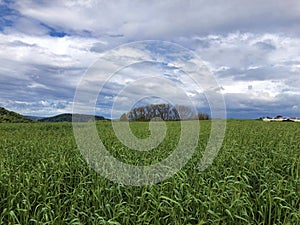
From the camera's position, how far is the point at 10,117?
28797mm

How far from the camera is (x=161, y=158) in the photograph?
6773 millimetres

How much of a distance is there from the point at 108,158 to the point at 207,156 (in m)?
2.34

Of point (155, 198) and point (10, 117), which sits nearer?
point (155, 198)

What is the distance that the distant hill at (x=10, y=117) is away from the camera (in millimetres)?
27625

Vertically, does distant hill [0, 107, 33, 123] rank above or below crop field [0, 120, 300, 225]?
above

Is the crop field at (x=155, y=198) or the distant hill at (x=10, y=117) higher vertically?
the distant hill at (x=10, y=117)

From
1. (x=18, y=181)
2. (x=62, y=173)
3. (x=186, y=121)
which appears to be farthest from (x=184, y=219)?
(x=186, y=121)

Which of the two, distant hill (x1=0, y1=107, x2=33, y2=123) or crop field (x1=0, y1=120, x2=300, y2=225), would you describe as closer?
crop field (x1=0, y1=120, x2=300, y2=225)

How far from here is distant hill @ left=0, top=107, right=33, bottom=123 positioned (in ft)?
90.6

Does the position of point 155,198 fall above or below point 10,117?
below

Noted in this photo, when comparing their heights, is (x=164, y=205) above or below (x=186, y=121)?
below

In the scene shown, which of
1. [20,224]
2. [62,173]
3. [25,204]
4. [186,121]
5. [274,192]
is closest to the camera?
[20,224]

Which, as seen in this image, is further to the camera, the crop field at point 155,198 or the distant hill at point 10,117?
the distant hill at point 10,117

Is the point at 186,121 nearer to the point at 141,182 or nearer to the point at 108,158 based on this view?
the point at 108,158
